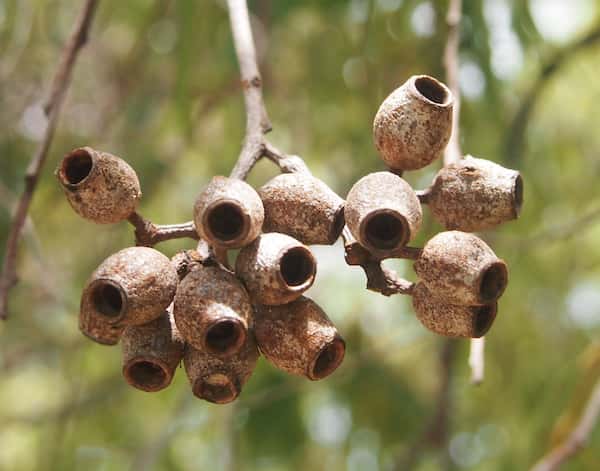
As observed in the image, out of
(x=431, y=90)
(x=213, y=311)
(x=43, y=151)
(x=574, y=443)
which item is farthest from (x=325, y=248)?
(x=213, y=311)

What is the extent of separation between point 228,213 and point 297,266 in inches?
5.5

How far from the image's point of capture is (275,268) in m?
1.42

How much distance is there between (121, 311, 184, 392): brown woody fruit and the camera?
1487 millimetres

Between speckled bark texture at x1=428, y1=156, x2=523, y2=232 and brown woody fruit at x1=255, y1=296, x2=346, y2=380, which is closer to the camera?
brown woody fruit at x1=255, y1=296, x2=346, y2=380

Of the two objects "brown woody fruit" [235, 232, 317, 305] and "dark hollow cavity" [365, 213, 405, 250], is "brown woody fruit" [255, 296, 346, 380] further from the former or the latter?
"dark hollow cavity" [365, 213, 405, 250]

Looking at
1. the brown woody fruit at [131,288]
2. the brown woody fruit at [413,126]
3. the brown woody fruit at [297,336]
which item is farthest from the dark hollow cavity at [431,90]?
the brown woody fruit at [131,288]

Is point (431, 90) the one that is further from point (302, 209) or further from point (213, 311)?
point (213, 311)

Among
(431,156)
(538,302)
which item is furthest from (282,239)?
(538,302)

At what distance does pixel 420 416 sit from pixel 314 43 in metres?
1.81

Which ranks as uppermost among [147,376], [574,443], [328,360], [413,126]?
[413,126]

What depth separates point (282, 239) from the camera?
147 centimetres

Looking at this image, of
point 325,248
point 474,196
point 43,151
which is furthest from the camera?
point 325,248

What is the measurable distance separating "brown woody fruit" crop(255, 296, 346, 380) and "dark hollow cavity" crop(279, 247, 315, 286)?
6cm

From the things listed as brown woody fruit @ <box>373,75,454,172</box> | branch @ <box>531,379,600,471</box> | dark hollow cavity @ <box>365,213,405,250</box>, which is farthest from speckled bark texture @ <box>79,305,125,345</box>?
branch @ <box>531,379,600,471</box>
